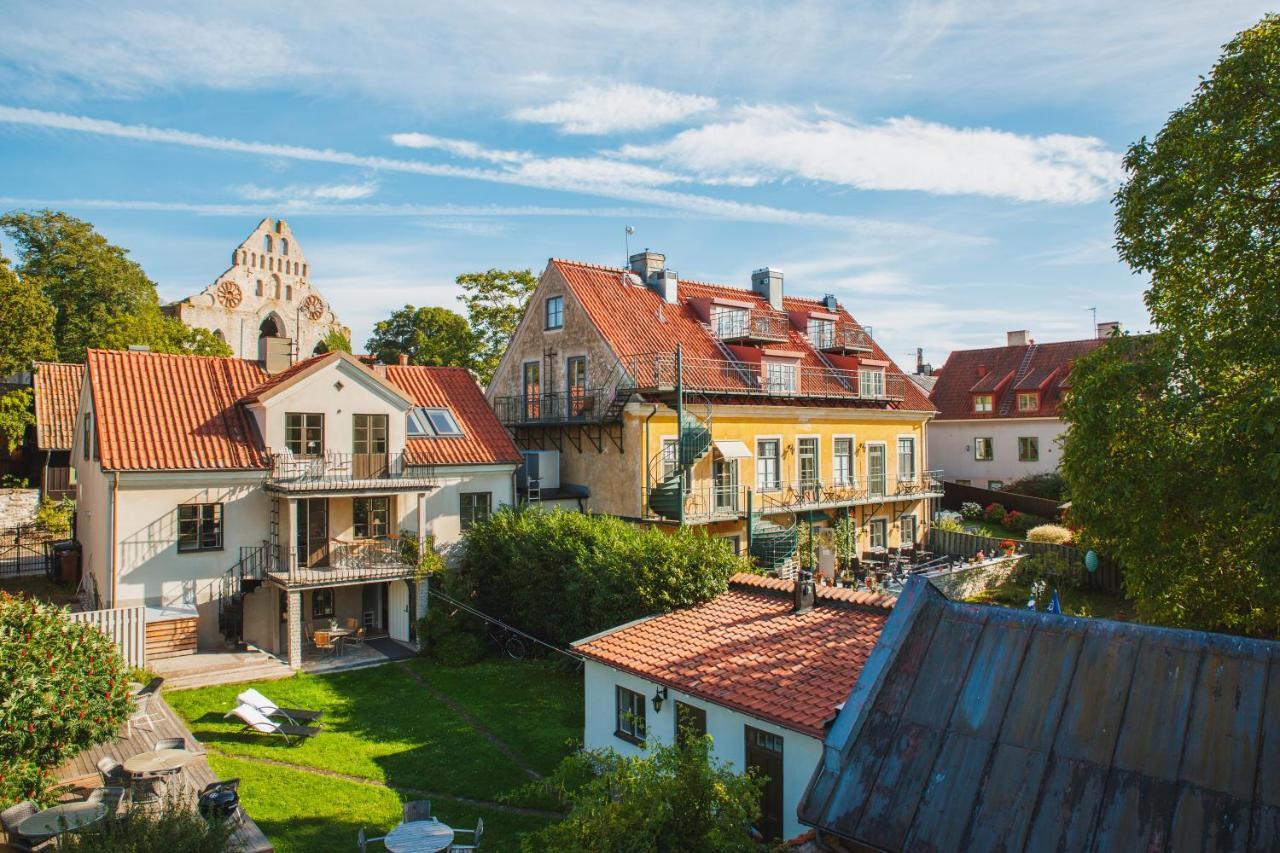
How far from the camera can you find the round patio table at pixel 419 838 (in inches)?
417

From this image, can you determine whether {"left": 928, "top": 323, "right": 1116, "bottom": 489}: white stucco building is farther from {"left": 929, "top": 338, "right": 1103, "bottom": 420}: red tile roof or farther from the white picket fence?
the white picket fence

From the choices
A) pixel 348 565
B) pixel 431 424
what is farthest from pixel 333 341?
pixel 348 565

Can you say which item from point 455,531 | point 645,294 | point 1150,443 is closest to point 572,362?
point 645,294

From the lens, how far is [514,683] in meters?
20.2

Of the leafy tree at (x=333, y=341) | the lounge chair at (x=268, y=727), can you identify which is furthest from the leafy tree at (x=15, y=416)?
the leafy tree at (x=333, y=341)

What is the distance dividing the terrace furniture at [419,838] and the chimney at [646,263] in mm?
24211

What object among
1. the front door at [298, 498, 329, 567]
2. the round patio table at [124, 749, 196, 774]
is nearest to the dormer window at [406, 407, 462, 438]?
the front door at [298, 498, 329, 567]

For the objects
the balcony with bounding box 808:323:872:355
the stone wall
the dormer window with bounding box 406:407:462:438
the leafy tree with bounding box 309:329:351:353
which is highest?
the leafy tree with bounding box 309:329:351:353

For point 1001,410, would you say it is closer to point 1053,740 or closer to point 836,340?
point 836,340

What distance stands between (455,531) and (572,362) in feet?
23.9

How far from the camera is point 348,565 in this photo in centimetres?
2294

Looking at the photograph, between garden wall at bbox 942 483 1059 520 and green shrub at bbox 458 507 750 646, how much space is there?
22064 mm

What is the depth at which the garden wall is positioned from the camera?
39219 mm

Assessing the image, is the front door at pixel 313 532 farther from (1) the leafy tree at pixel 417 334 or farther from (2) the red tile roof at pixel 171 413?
(1) the leafy tree at pixel 417 334
